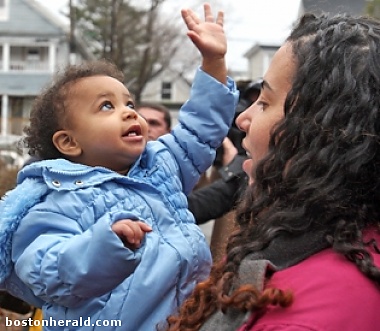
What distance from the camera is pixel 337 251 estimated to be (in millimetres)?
1560

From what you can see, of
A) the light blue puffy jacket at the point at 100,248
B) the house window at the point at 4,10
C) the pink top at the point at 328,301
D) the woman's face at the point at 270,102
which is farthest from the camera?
the house window at the point at 4,10

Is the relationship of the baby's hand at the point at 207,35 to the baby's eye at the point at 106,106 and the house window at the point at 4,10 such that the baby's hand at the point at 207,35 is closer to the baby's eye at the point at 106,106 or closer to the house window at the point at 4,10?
the baby's eye at the point at 106,106

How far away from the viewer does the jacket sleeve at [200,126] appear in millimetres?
2893

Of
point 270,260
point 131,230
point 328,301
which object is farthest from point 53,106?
point 328,301

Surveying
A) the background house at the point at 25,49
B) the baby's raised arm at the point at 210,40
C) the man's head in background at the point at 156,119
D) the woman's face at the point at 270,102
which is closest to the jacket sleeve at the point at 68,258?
the woman's face at the point at 270,102

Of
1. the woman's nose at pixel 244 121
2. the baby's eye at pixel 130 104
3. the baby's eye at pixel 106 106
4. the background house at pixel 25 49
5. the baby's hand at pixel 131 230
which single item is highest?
the woman's nose at pixel 244 121

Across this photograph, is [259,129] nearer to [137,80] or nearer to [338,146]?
[338,146]

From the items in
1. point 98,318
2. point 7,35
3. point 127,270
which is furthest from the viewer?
point 7,35

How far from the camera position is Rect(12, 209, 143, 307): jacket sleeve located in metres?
2.15

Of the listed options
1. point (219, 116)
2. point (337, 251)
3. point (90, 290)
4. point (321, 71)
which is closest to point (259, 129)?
point (321, 71)

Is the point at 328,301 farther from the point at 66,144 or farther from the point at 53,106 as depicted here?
the point at 53,106

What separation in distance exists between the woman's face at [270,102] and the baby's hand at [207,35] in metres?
0.95

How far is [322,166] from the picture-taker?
163 centimetres

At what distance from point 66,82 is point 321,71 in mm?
1446
